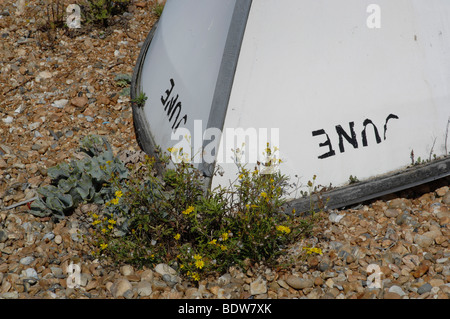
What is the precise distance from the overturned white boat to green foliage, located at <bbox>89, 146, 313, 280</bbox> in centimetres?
14

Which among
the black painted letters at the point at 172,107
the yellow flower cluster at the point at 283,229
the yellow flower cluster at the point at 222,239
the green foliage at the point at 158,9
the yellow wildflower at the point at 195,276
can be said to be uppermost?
the green foliage at the point at 158,9

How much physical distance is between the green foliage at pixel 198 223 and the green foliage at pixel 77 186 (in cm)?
31

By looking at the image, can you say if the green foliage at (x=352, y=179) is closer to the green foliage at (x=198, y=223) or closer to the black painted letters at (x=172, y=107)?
the green foliage at (x=198, y=223)

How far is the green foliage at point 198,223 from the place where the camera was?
3.38 m

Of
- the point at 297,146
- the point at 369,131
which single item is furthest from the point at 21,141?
the point at 369,131

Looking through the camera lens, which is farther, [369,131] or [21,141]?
[21,141]

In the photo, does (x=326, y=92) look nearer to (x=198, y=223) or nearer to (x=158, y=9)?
(x=198, y=223)

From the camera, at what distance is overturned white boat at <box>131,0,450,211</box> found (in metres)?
3.45

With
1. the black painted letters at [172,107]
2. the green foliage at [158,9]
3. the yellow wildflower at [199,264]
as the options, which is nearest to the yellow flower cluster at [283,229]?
the yellow wildflower at [199,264]

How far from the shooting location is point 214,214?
3.47m

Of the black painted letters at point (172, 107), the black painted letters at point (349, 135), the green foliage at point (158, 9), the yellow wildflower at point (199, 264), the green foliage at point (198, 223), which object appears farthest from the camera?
the green foliage at point (158, 9)

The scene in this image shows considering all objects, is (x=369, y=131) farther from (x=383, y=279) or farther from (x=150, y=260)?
(x=150, y=260)

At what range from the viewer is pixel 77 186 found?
3.96 m

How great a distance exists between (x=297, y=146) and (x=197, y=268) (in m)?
1.04
